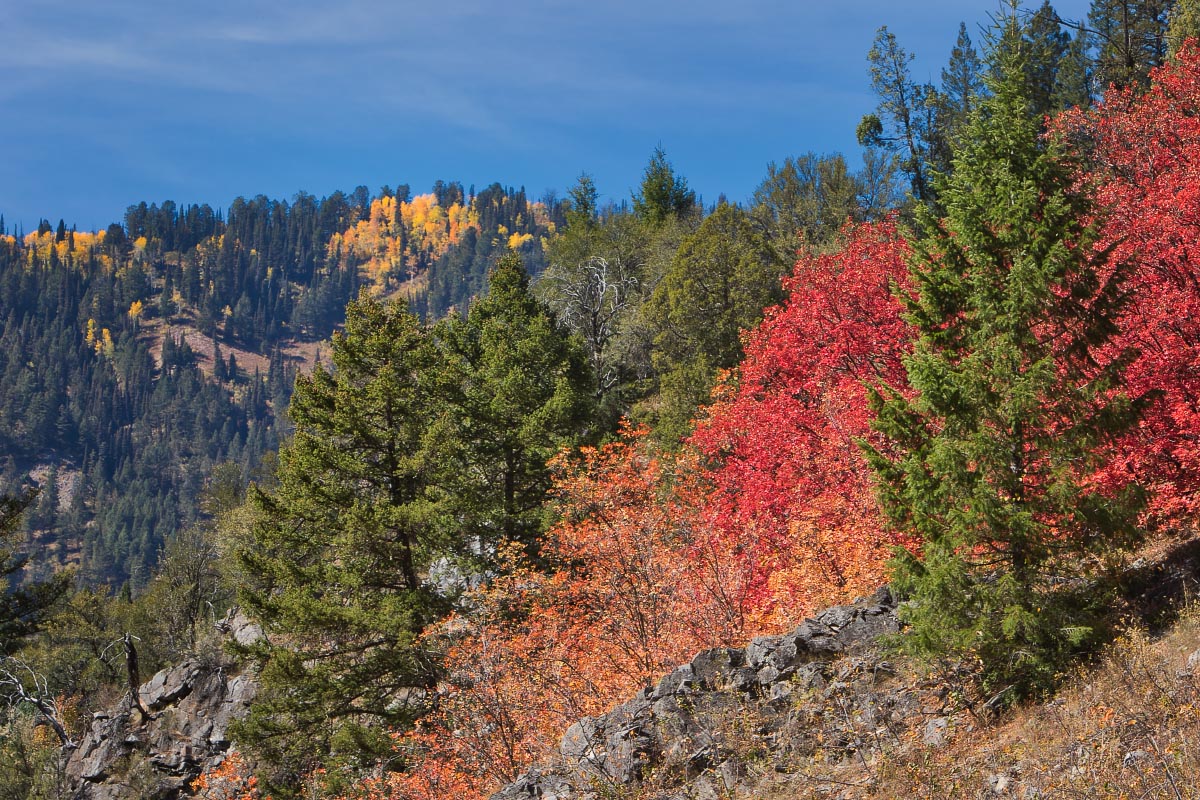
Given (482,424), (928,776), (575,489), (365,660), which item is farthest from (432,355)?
(928,776)

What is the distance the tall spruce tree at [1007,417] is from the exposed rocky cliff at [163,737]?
31.6 metres

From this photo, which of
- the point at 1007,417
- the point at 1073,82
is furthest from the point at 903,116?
the point at 1007,417

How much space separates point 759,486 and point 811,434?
2206mm

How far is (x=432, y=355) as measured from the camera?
89.5 ft

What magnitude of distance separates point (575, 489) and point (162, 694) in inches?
961

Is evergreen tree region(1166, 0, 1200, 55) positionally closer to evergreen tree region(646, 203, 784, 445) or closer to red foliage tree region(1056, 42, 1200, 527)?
red foliage tree region(1056, 42, 1200, 527)

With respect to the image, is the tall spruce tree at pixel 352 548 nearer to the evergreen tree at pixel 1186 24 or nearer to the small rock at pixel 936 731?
the small rock at pixel 936 731

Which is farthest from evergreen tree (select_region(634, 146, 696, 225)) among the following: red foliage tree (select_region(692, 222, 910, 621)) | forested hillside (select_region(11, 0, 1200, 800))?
red foliage tree (select_region(692, 222, 910, 621))

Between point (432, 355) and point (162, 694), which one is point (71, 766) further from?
point (432, 355)

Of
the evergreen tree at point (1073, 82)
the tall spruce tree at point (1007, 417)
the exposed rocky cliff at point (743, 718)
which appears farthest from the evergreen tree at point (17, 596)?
the evergreen tree at point (1073, 82)

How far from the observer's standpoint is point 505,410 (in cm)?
3006

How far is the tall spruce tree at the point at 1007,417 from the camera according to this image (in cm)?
1067

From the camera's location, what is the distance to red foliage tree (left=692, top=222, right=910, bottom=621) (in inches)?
699

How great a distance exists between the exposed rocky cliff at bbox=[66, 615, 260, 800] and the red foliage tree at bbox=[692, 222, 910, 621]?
23227 millimetres
